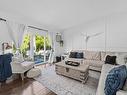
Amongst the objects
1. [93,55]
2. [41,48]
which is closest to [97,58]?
[93,55]

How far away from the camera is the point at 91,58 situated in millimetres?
3963

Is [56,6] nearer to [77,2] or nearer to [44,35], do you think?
[77,2]

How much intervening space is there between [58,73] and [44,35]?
2.61m

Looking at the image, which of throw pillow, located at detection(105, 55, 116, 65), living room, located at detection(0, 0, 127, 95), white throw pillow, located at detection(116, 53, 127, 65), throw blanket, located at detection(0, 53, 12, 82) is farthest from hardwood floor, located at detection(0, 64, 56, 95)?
white throw pillow, located at detection(116, 53, 127, 65)

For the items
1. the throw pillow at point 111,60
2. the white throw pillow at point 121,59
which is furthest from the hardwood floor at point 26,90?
the white throw pillow at point 121,59

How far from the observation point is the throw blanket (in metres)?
2.74

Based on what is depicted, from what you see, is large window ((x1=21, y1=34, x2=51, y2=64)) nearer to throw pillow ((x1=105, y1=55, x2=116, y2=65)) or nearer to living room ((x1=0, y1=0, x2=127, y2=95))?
living room ((x1=0, y1=0, x2=127, y2=95))

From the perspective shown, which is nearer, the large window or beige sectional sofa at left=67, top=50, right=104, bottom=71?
beige sectional sofa at left=67, top=50, right=104, bottom=71

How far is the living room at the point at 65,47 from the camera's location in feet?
7.45

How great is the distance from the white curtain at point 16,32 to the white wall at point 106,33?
9.38 feet

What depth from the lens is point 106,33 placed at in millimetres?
3980

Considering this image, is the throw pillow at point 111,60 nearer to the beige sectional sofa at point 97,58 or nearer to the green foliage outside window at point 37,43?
the beige sectional sofa at point 97,58

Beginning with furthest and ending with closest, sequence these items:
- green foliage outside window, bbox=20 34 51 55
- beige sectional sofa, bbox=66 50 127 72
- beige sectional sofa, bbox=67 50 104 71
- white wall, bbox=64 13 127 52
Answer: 1. green foliage outside window, bbox=20 34 51 55
2. white wall, bbox=64 13 127 52
3. beige sectional sofa, bbox=67 50 104 71
4. beige sectional sofa, bbox=66 50 127 72

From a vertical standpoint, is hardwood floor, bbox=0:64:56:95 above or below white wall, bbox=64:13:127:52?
below
